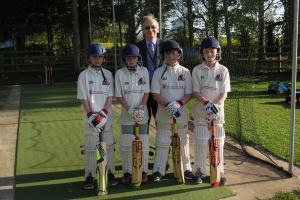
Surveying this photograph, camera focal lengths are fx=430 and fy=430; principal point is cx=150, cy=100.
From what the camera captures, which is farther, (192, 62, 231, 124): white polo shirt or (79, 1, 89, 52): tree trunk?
(79, 1, 89, 52): tree trunk

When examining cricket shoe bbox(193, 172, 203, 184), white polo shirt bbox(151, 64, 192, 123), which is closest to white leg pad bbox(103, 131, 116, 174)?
white polo shirt bbox(151, 64, 192, 123)

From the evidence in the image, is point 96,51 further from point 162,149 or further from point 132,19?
point 132,19

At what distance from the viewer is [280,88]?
12.4 m

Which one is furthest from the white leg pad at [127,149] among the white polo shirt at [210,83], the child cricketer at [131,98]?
the white polo shirt at [210,83]

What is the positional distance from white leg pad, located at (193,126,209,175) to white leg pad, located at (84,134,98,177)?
1135 mm

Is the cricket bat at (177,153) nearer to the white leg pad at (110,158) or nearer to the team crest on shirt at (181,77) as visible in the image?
the team crest on shirt at (181,77)

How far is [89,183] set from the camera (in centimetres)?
477

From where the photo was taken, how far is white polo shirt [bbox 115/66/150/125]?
4781mm

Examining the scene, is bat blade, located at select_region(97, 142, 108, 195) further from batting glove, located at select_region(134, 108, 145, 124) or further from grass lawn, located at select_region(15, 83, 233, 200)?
batting glove, located at select_region(134, 108, 145, 124)

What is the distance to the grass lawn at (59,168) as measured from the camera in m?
4.55

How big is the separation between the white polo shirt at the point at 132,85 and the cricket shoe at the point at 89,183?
774 millimetres

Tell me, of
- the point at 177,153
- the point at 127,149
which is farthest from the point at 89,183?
the point at 177,153

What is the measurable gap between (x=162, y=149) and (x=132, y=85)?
0.82 metres

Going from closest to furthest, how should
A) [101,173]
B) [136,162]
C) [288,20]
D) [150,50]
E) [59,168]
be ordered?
1. [101,173]
2. [136,162]
3. [150,50]
4. [59,168]
5. [288,20]
